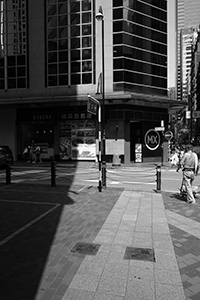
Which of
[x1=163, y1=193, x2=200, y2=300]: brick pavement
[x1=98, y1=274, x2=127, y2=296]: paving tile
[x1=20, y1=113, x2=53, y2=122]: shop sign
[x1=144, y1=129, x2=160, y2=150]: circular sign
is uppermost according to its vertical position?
[x1=20, y1=113, x2=53, y2=122]: shop sign

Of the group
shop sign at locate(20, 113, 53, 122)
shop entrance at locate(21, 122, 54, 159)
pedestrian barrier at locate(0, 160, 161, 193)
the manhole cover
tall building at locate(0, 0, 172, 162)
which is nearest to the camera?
the manhole cover

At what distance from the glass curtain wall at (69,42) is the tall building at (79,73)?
0.29 feet

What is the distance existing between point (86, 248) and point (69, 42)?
2516 cm

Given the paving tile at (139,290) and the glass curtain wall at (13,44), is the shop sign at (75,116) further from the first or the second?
the paving tile at (139,290)

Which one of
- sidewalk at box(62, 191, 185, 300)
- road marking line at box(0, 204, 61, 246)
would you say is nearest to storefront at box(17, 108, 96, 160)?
road marking line at box(0, 204, 61, 246)

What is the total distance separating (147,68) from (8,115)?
14.8 m

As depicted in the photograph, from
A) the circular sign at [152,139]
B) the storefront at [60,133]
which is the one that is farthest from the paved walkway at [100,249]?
the circular sign at [152,139]

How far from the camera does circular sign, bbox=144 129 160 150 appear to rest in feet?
89.5

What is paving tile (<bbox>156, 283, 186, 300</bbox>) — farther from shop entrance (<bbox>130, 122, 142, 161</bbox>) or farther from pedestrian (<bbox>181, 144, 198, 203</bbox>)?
shop entrance (<bbox>130, 122, 142, 161</bbox>)

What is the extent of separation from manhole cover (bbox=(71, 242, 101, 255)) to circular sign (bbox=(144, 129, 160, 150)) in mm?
22793

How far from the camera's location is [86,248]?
4770 millimetres

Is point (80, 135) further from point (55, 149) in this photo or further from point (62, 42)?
point (62, 42)

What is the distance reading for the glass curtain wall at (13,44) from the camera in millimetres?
28031

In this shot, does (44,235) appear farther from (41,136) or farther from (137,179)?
(41,136)
